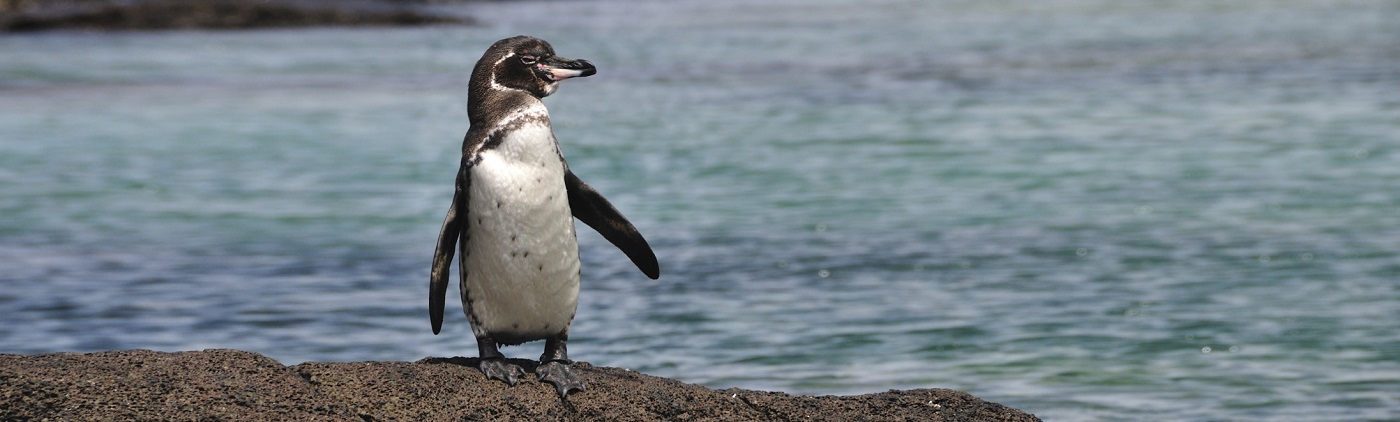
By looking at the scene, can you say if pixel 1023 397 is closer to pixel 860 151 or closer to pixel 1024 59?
pixel 860 151

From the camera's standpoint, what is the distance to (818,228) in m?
11.4

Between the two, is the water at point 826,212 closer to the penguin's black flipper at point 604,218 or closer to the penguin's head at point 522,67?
the penguin's black flipper at point 604,218

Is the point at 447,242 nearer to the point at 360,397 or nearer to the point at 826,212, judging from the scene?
the point at 360,397

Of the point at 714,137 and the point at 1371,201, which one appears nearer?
the point at 1371,201

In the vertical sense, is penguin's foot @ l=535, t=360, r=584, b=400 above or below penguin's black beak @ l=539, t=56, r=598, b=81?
below

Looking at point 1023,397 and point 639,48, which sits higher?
point 639,48

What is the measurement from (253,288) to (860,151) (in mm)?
6601

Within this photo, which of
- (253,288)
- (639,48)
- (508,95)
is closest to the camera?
(508,95)

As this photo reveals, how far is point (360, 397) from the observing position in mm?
4715

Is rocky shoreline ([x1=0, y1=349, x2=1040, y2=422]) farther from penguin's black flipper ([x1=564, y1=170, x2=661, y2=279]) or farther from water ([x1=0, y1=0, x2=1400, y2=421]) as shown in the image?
water ([x1=0, y1=0, x2=1400, y2=421])

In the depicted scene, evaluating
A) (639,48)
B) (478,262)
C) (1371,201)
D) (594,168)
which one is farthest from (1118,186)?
(639,48)

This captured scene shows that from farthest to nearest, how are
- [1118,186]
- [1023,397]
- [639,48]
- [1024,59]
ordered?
[639,48]
[1024,59]
[1118,186]
[1023,397]

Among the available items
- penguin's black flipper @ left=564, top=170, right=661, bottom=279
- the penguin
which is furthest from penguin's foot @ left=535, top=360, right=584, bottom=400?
penguin's black flipper @ left=564, top=170, right=661, bottom=279

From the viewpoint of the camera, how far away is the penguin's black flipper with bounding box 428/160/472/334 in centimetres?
499
